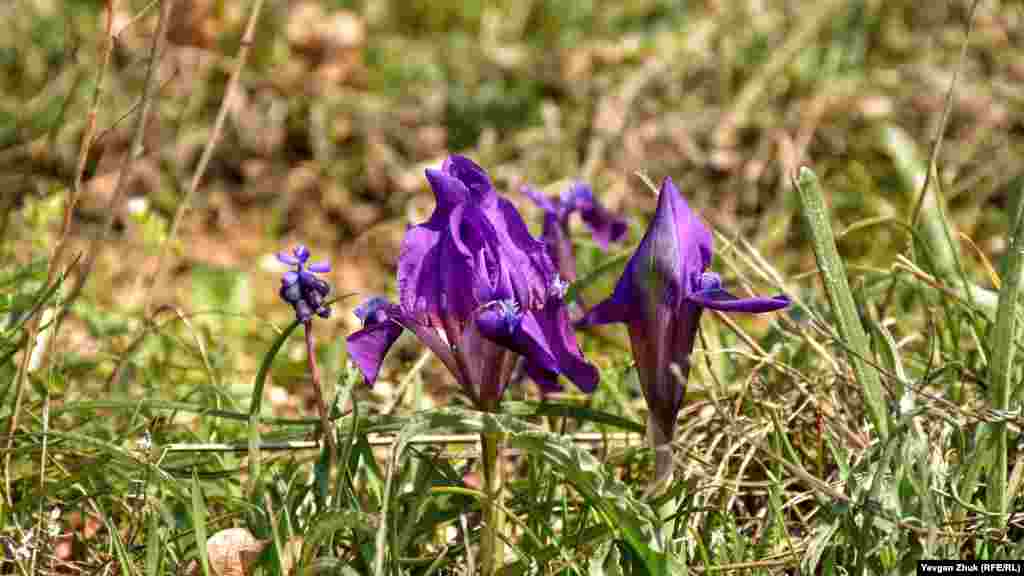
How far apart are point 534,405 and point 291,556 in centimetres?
45

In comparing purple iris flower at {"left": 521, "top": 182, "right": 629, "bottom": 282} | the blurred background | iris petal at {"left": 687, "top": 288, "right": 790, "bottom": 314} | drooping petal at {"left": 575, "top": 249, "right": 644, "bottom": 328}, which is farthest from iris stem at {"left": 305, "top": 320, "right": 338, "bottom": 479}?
the blurred background

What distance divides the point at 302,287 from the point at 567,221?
0.93m

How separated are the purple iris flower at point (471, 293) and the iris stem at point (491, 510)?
0.06 metres

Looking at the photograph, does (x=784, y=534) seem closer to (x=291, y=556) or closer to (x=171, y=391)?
(x=291, y=556)

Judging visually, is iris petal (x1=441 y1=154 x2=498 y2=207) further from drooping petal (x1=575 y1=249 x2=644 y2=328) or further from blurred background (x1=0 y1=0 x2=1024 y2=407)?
blurred background (x1=0 y1=0 x2=1024 y2=407)

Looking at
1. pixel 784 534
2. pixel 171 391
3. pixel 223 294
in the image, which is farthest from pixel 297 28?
pixel 784 534

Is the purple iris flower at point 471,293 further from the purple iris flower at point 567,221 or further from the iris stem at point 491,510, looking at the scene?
the purple iris flower at point 567,221

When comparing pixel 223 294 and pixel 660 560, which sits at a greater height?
pixel 223 294

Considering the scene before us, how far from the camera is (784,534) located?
182 centimetres

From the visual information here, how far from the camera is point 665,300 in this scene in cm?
174

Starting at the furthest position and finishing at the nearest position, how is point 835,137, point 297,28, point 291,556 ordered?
point 297,28 → point 835,137 → point 291,556

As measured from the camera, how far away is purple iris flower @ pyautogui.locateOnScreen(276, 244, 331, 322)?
1.74 metres

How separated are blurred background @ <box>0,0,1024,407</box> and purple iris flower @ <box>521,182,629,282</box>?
1223 mm

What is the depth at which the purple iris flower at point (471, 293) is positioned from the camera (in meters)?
1.70
